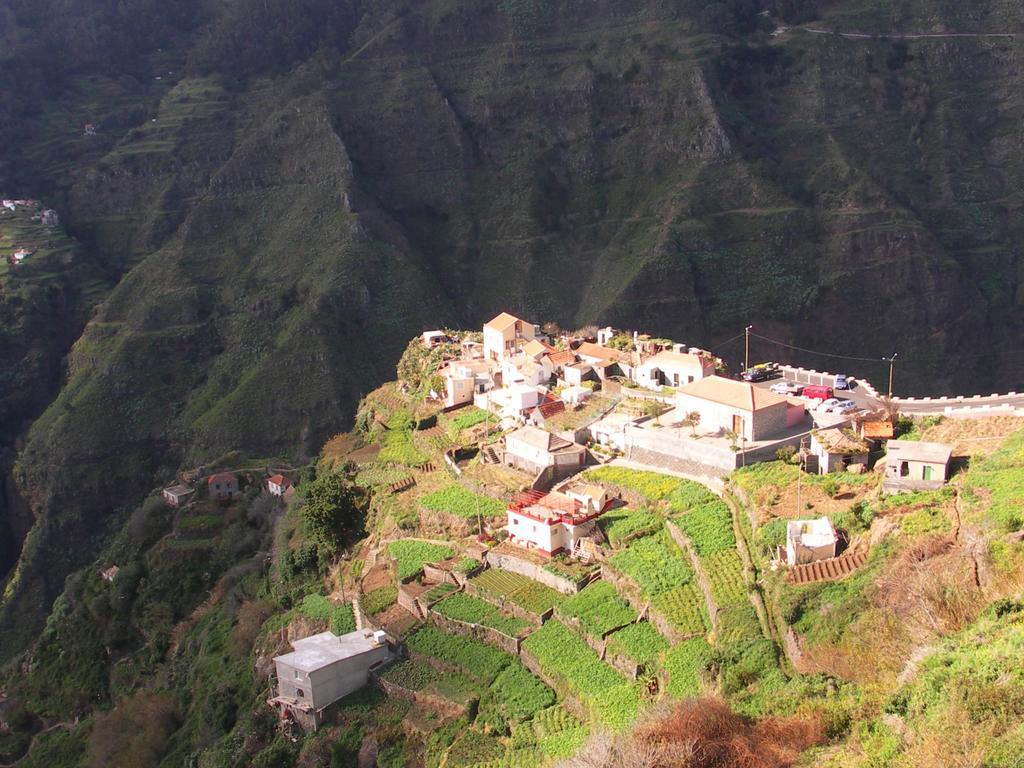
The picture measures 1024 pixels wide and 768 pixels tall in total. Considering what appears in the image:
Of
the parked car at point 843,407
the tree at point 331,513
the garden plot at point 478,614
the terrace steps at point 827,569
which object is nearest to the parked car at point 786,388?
the parked car at point 843,407

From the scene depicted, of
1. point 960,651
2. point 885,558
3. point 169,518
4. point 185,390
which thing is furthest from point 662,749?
point 185,390

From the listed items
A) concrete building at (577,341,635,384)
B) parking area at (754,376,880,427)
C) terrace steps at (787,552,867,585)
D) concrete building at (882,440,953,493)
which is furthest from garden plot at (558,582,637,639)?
concrete building at (577,341,635,384)

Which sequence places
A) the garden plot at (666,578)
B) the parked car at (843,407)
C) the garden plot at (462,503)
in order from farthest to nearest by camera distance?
the parked car at (843,407)
the garden plot at (462,503)
the garden plot at (666,578)

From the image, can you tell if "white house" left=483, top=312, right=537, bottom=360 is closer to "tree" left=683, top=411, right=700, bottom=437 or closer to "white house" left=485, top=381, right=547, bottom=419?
"white house" left=485, top=381, right=547, bottom=419

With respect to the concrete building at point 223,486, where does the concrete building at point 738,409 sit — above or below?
above

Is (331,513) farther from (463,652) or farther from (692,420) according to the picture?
(692,420)

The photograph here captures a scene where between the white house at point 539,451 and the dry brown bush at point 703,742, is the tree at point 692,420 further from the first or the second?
the dry brown bush at point 703,742
